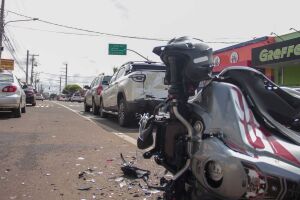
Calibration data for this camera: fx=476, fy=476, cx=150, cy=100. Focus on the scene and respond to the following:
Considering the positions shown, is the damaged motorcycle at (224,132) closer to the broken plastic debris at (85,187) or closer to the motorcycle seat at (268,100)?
the motorcycle seat at (268,100)

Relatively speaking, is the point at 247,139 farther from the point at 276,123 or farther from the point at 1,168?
the point at 1,168

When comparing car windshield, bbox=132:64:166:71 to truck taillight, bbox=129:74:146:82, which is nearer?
truck taillight, bbox=129:74:146:82

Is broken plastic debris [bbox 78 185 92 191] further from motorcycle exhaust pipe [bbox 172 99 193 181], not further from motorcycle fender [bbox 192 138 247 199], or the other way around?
motorcycle fender [bbox 192 138 247 199]

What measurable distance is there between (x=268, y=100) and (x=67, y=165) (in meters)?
4.06

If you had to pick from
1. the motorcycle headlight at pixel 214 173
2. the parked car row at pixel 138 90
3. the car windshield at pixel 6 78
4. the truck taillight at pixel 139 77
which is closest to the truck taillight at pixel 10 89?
the car windshield at pixel 6 78

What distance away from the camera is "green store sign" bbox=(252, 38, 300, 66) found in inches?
868

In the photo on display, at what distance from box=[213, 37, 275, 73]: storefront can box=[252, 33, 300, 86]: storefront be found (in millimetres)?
1147

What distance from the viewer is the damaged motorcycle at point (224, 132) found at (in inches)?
130

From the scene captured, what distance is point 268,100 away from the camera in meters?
3.86

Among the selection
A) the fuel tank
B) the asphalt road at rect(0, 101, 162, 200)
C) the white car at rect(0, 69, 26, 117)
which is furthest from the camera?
the white car at rect(0, 69, 26, 117)

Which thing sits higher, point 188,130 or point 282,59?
point 282,59

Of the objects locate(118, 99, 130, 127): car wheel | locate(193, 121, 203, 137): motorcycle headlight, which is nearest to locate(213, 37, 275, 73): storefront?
locate(118, 99, 130, 127): car wheel

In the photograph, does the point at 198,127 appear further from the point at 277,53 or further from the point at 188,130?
the point at 277,53

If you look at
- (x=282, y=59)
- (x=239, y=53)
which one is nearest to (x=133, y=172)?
(x=282, y=59)
